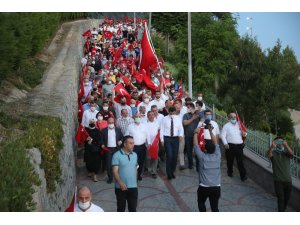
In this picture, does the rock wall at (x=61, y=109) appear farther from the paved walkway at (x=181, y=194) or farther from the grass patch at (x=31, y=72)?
the paved walkway at (x=181, y=194)

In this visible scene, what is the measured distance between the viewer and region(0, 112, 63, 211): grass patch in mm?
4570

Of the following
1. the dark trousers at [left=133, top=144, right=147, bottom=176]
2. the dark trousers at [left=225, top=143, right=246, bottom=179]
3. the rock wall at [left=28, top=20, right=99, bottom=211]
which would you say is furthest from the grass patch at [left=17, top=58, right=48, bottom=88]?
the dark trousers at [left=225, top=143, right=246, bottom=179]

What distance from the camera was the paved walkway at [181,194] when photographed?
8680 millimetres

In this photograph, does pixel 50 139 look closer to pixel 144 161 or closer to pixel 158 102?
pixel 144 161

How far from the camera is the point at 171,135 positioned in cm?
1001

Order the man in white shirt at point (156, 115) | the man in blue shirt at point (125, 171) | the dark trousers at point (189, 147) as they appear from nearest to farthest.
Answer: the man in blue shirt at point (125, 171), the man in white shirt at point (156, 115), the dark trousers at point (189, 147)

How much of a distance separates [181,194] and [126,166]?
9.94 ft

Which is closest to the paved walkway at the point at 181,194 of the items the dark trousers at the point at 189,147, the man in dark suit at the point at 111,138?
the dark trousers at the point at 189,147

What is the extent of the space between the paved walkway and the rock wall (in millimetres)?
636

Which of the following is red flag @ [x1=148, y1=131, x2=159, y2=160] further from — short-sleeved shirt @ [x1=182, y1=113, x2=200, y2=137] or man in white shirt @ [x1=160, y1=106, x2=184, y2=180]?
short-sleeved shirt @ [x1=182, y1=113, x2=200, y2=137]

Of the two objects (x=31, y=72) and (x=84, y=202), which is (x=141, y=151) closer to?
(x=84, y=202)

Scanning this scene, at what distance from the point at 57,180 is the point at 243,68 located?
1965 centimetres

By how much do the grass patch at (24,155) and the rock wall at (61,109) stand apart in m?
0.22

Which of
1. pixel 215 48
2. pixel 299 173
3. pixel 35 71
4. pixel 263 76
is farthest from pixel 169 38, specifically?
pixel 299 173
